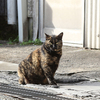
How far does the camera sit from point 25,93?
4148mm

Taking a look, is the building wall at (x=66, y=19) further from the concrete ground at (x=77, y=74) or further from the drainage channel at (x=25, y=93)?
the drainage channel at (x=25, y=93)

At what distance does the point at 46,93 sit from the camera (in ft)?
13.5

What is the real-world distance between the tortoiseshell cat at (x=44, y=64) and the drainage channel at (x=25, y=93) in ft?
1.09

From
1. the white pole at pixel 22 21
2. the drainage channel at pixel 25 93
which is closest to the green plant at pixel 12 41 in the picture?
the white pole at pixel 22 21

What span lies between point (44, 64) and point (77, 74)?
1290 millimetres

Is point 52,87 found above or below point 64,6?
below

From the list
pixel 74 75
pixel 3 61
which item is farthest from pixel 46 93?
pixel 3 61

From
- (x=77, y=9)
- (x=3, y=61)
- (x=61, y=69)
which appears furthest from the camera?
(x=77, y=9)

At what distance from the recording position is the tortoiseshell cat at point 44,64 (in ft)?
14.9

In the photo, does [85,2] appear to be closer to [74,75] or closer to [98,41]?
[98,41]

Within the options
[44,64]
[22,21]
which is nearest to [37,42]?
[22,21]

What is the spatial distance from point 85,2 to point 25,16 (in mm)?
2622

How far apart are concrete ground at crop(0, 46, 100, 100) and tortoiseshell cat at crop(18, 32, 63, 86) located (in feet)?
0.58

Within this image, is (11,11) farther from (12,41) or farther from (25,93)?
(25,93)
